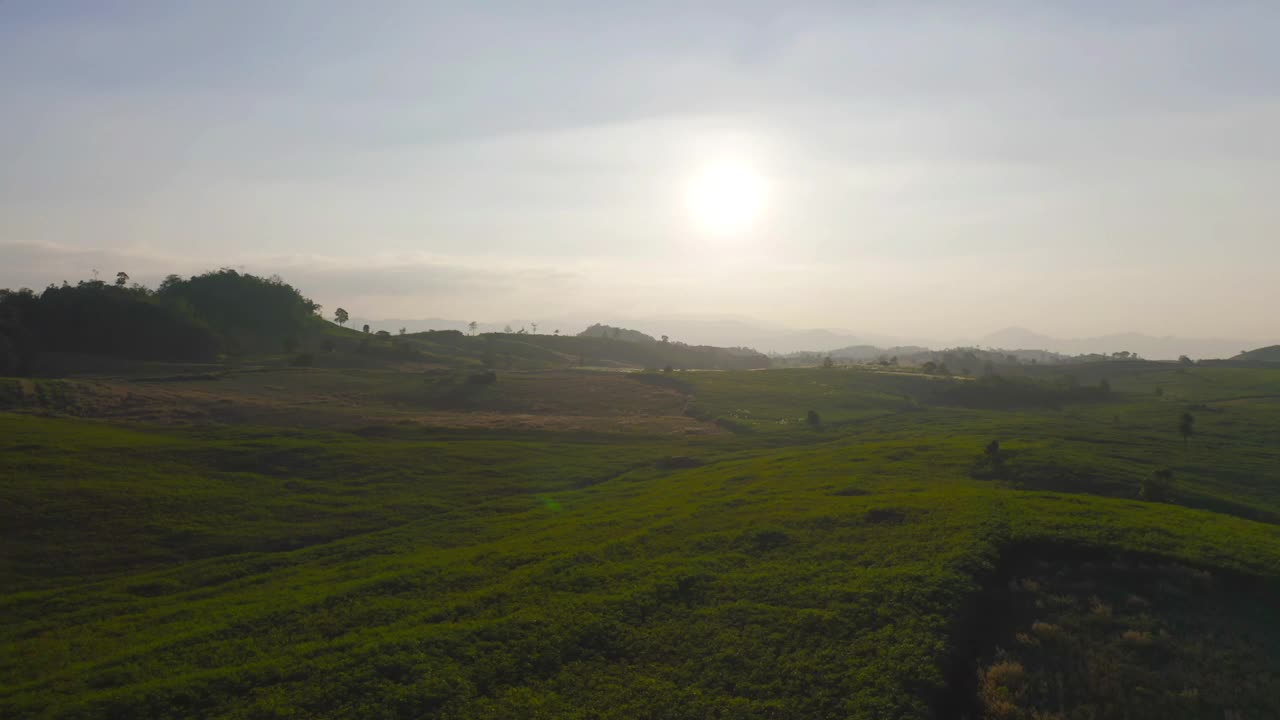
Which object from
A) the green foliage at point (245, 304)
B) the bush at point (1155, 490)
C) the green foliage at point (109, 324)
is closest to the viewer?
the bush at point (1155, 490)

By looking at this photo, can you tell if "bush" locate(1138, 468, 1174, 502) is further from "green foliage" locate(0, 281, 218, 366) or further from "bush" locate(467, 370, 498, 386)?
"green foliage" locate(0, 281, 218, 366)

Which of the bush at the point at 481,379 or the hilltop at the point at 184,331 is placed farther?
the bush at the point at 481,379

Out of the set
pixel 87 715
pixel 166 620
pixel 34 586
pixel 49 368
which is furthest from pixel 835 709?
pixel 49 368

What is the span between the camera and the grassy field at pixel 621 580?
1850 centimetres

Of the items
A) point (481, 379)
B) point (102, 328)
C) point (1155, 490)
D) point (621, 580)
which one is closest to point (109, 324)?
point (102, 328)

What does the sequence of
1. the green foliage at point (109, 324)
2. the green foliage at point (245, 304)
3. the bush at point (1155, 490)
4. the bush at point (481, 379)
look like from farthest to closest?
the green foliage at point (245, 304)
the green foliage at point (109, 324)
the bush at point (481, 379)
the bush at point (1155, 490)

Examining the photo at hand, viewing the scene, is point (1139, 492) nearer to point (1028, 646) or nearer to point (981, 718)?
point (1028, 646)

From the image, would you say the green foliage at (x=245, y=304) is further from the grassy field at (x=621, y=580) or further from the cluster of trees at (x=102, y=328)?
the grassy field at (x=621, y=580)

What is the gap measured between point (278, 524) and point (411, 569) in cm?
Answer: 1428

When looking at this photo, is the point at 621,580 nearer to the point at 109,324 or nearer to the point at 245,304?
the point at 109,324

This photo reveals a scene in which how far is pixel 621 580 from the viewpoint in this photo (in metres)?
26.6

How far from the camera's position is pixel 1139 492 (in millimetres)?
40562

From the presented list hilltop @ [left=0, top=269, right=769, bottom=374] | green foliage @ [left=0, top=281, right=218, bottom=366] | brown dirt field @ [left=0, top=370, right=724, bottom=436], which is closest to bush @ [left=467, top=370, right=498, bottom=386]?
brown dirt field @ [left=0, top=370, right=724, bottom=436]

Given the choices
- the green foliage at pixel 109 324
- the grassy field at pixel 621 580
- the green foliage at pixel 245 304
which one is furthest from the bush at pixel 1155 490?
the green foliage at pixel 245 304
